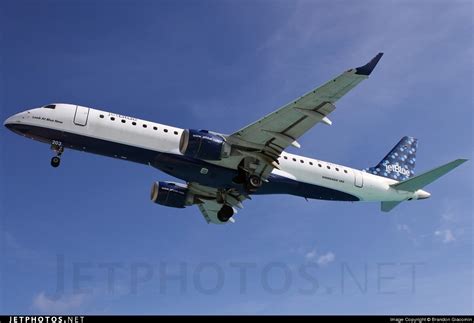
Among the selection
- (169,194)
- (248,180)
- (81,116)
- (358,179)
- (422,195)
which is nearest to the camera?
(81,116)

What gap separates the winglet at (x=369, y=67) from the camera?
80.6ft

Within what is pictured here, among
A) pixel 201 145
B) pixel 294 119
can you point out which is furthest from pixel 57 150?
pixel 294 119

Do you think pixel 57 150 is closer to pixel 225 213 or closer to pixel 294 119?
pixel 225 213

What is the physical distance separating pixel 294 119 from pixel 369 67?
20.5 feet

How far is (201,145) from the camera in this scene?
30.4m

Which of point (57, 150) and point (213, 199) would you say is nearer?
point (57, 150)

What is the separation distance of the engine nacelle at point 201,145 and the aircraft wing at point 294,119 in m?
1.42

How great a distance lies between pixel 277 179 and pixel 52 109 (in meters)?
14.3

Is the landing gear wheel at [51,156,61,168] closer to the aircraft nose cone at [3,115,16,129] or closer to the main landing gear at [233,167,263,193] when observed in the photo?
the aircraft nose cone at [3,115,16,129]

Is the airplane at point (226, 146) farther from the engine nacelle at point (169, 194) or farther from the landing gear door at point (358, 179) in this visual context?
the engine nacelle at point (169, 194)

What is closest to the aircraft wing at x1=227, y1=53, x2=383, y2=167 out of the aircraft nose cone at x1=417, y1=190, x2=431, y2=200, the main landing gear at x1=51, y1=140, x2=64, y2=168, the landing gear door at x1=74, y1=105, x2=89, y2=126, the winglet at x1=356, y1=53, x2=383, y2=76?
the winglet at x1=356, y1=53, x2=383, y2=76

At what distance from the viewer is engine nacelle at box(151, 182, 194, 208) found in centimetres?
3766

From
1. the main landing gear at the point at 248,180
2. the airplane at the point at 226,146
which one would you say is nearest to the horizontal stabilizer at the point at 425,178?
the airplane at the point at 226,146

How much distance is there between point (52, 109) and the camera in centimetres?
3206
